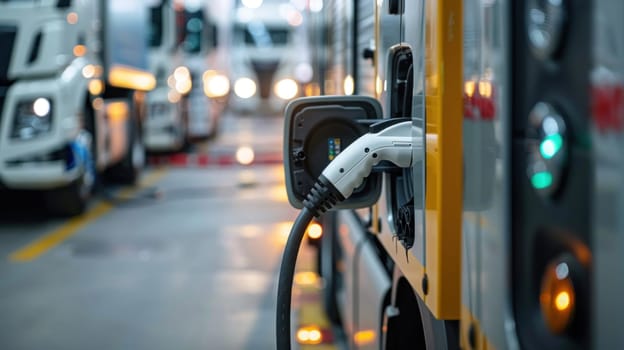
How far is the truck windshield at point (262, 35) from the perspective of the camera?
27250 mm

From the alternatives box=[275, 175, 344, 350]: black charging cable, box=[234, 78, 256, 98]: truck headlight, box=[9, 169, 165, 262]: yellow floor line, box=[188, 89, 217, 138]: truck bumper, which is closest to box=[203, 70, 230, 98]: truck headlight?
box=[188, 89, 217, 138]: truck bumper

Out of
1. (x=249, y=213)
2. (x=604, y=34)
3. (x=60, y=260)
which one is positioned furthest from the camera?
(x=249, y=213)

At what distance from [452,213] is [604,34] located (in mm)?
745

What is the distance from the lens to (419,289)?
2.02 metres

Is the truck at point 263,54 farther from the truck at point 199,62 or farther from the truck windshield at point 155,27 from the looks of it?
the truck windshield at point 155,27

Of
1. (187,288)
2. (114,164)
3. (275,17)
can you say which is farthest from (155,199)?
(275,17)

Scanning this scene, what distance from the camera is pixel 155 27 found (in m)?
17.5

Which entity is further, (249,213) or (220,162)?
(220,162)

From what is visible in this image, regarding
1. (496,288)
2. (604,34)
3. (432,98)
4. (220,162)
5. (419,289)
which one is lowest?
(220,162)

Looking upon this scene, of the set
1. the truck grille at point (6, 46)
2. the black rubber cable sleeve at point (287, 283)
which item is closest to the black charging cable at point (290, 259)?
the black rubber cable sleeve at point (287, 283)

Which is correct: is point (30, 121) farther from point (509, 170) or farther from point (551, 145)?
point (551, 145)

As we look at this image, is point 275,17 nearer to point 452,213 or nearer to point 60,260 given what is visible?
point 60,260

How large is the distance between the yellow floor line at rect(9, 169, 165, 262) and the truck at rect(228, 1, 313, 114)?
14.3m

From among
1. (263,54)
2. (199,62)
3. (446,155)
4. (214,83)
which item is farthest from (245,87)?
(446,155)
